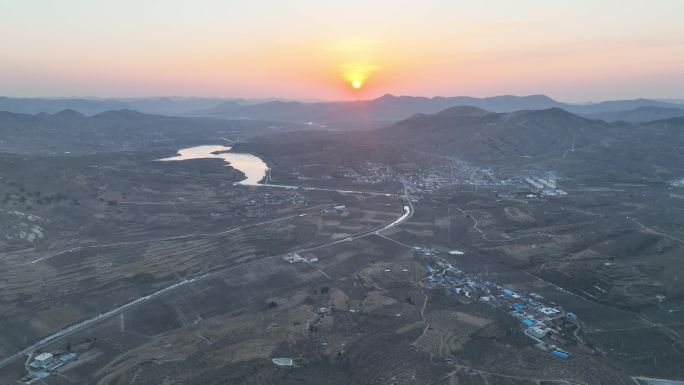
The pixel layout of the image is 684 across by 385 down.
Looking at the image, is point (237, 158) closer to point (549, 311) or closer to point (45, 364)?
point (45, 364)

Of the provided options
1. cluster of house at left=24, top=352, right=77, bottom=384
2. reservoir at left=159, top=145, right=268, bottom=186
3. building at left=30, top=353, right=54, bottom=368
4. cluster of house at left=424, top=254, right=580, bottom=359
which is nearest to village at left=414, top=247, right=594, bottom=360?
cluster of house at left=424, top=254, right=580, bottom=359

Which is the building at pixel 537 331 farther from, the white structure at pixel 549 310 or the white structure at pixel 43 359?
the white structure at pixel 43 359

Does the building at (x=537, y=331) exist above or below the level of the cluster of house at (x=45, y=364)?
above

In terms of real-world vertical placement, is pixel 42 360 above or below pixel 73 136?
below

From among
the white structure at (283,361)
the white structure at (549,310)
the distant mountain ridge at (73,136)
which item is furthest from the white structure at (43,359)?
the distant mountain ridge at (73,136)

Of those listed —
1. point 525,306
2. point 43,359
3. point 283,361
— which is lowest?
point 283,361

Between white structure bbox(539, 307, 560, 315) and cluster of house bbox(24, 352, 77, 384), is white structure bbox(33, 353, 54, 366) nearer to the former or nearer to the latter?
cluster of house bbox(24, 352, 77, 384)

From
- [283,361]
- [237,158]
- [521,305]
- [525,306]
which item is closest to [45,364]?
[283,361]
